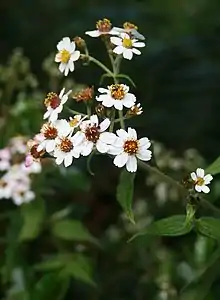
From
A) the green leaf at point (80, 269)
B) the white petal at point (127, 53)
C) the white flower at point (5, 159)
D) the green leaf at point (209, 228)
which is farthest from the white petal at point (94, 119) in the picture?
the white flower at point (5, 159)

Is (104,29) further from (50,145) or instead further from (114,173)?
(114,173)

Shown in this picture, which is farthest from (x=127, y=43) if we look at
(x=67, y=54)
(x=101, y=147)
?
(x=101, y=147)

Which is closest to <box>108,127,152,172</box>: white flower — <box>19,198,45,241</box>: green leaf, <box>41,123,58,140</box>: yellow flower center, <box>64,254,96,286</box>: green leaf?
<box>41,123,58,140</box>: yellow flower center

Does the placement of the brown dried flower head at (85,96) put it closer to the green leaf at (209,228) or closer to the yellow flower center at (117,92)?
the yellow flower center at (117,92)

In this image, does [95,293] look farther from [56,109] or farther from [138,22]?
[138,22]

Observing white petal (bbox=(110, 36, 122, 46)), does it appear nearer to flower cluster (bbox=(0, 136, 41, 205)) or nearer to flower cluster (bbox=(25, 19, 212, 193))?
flower cluster (bbox=(25, 19, 212, 193))

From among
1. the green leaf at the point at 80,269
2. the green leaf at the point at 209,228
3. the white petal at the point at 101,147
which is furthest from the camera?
the green leaf at the point at 80,269
